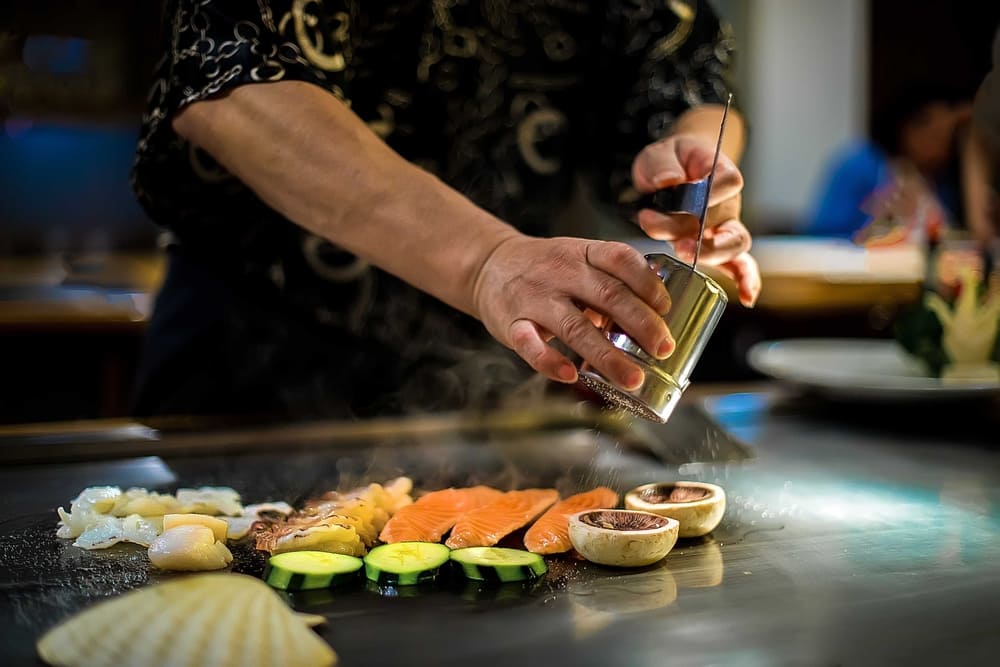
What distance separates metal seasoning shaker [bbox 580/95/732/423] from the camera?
116cm

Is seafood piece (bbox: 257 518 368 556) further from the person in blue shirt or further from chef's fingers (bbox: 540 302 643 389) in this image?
the person in blue shirt

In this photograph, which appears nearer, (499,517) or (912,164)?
(499,517)

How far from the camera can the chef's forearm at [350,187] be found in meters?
1.28

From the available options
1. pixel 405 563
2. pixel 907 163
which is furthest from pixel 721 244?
pixel 907 163

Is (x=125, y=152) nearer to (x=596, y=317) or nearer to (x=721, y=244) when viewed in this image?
(x=721, y=244)

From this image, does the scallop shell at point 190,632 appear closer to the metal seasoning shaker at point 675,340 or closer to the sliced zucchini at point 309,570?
the sliced zucchini at point 309,570

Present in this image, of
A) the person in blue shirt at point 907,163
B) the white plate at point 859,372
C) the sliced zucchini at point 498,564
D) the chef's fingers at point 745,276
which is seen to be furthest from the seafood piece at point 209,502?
the person in blue shirt at point 907,163

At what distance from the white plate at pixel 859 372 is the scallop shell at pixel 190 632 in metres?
1.29

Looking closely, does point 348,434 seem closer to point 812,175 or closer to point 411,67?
point 411,67

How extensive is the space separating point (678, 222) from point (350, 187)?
0.46 meters

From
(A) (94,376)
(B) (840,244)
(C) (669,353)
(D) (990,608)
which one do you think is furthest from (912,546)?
(B) (840,244)

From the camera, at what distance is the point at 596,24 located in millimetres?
2102

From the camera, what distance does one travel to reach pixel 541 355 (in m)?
1.17

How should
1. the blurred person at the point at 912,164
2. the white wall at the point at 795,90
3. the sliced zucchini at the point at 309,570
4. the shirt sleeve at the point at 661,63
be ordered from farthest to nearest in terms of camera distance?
1. the white wall at the point at 795,90
2. the blurred person at the point at 912,164
3. the shirt sleeve at the point at 661,63
4. the sliced zucchini at the point at 309,570
